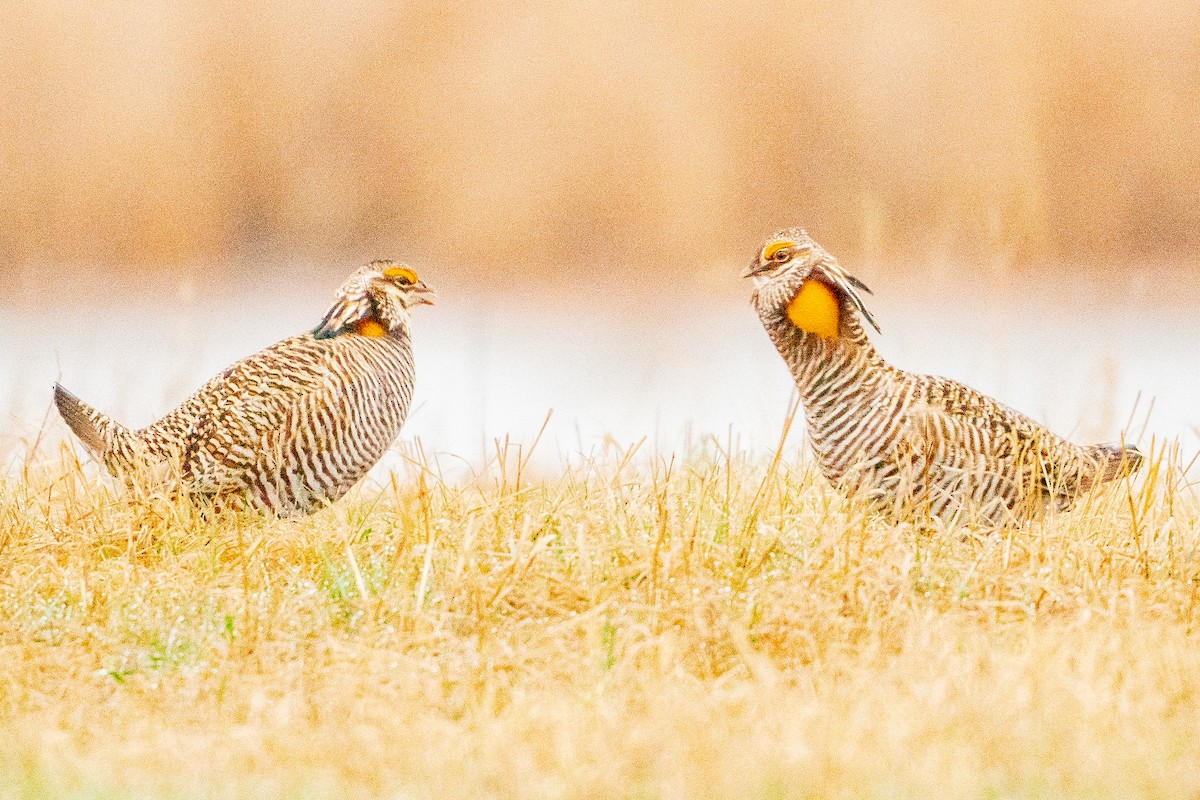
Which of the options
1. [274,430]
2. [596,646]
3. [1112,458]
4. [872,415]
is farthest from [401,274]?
[1112,458]

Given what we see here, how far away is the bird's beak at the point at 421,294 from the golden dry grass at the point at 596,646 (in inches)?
26.7

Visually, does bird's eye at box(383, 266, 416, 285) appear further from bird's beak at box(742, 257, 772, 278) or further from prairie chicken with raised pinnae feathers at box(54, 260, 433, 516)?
bird's beak at box(742, 257, 772, 278)

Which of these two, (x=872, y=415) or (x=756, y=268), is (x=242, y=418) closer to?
(x=756, y=268)

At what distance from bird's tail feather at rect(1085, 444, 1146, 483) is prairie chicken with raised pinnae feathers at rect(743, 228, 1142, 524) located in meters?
0.27

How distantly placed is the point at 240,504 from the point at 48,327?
12.8ft

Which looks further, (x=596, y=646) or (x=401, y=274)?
(x=401, y=274)

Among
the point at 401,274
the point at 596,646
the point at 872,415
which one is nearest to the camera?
the point at 596,646

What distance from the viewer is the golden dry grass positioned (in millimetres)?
2773

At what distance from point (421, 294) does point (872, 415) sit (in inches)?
65.0

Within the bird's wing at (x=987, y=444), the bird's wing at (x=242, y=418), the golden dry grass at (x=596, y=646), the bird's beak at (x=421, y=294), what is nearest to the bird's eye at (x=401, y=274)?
the bird's beak at (x=421, y=294)

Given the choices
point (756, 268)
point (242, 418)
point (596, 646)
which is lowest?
point (596, 646)

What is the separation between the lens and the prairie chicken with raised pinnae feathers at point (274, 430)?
4.72 metres

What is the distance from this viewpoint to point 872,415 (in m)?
4.29

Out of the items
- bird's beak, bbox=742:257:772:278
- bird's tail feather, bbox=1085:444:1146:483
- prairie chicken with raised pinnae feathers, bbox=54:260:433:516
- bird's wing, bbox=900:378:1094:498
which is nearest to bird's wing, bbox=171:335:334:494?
prairie chicken with raised pinnae feathers, bbox=54:260:433:516
